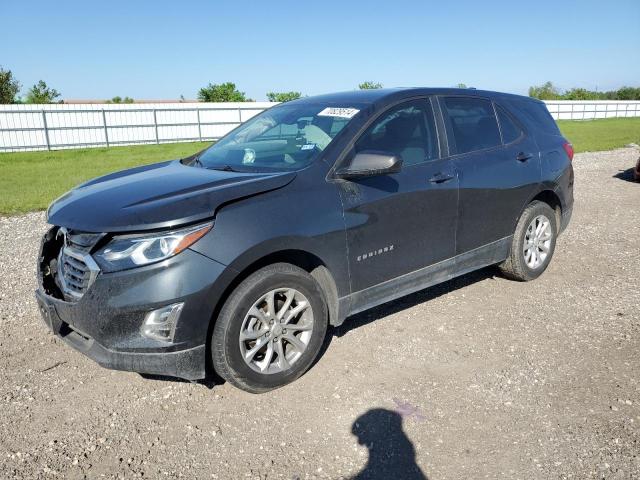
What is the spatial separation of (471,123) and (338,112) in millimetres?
1323

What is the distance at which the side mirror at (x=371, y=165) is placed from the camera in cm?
356

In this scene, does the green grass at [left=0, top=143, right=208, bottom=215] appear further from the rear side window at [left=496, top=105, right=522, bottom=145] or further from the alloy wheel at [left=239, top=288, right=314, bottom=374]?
the rear side window at [left=496, top=105, right=522, bottom=145]

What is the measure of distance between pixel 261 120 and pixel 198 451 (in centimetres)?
285

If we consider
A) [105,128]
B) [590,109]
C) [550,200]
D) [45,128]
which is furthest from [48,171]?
[590,109]

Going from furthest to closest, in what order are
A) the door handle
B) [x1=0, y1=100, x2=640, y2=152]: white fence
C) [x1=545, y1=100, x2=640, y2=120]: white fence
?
[x1=545, y1=100, x2=640, y2=120]: white fence, [x1=0, y1=100, x2=640, y2=152]: white fence, the door handle

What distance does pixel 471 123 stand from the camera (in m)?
4.72

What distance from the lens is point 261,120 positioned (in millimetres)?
4750

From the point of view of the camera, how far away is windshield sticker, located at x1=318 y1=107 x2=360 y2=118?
4.01m

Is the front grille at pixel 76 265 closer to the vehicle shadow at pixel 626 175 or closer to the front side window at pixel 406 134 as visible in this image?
the front side window at pixel 406 134

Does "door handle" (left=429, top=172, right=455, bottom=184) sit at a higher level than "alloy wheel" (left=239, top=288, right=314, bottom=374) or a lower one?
higher

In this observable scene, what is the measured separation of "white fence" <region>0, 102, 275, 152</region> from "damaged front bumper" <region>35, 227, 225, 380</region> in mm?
24135

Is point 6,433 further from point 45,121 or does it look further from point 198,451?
point 45,121

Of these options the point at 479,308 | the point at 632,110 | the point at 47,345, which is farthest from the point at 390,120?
the point at 632,110

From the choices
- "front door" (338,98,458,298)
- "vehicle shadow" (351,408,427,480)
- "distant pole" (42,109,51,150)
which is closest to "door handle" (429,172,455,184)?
"front door" (338,98,458,298)
